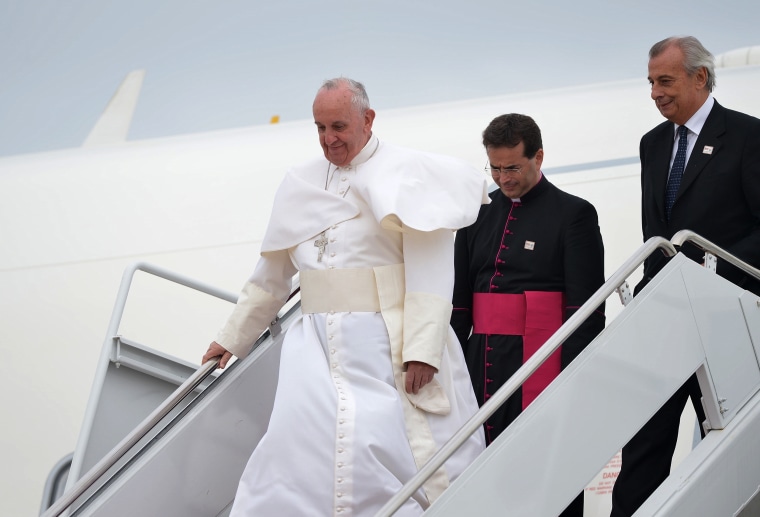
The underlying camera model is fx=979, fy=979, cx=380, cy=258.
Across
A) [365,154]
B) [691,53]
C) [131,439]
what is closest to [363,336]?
[365,154]

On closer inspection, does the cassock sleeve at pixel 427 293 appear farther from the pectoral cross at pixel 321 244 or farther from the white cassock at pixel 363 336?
the pectoral cross at pixel 321 244

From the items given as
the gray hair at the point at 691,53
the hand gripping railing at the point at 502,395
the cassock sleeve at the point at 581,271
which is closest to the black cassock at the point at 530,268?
the cassock sleeve at the point at 581,271

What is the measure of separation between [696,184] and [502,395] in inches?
49.9

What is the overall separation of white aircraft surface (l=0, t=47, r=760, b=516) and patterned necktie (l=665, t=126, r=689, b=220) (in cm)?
195

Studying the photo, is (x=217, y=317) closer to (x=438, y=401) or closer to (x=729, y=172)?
(x=438, y=401)

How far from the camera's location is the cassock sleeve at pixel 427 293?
2977 mm

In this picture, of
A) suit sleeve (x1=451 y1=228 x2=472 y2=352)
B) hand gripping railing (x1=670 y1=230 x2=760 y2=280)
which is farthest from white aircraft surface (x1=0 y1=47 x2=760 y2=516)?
hand gripping railing (x1=670 y1=230 x2=760 y2=280)

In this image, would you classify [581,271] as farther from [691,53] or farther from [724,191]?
[691,53]

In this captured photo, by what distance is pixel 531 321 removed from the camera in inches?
130

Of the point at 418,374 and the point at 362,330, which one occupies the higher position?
the point at 362,330

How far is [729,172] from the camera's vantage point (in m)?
3.23

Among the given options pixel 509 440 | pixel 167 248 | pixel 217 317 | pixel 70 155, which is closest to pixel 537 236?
pixel 509 440

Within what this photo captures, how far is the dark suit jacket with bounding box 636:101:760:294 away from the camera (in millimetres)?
3201

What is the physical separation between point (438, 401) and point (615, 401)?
55cm
